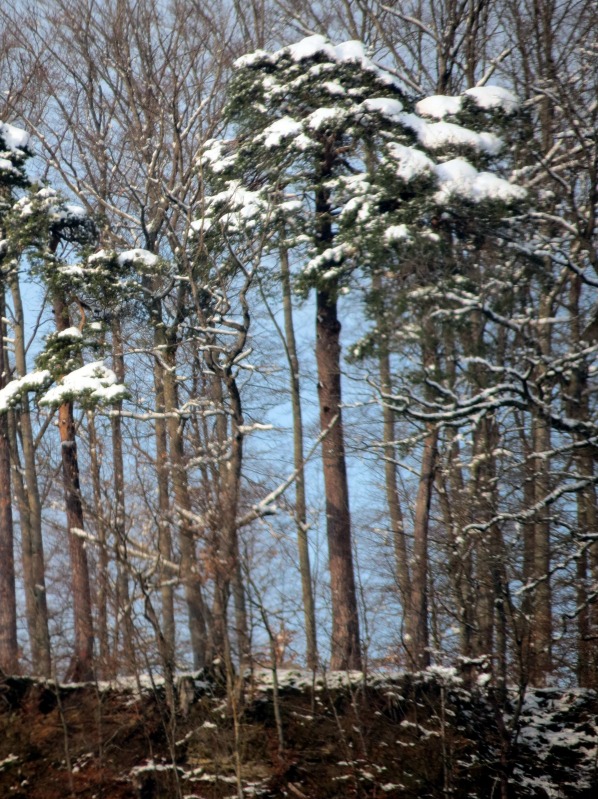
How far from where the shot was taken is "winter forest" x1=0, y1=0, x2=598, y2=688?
33.3ft

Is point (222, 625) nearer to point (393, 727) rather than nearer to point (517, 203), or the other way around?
point (393, 727)

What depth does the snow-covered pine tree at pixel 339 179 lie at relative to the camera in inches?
473

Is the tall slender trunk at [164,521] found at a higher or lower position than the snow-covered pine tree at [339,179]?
lower

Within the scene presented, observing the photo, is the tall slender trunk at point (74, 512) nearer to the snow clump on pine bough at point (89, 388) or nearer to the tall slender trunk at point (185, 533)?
the snow clump on pine bough at point (89, 388)

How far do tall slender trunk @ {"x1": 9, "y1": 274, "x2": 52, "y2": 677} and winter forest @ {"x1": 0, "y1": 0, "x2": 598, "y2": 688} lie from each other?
0.39ft

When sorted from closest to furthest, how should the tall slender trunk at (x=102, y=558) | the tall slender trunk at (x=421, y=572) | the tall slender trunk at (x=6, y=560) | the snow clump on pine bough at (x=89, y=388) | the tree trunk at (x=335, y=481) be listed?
the tall slender trunk at (x=102, y=558) < the tall slender trunk at (x=421, y=572) < the snow clump on pine bough at (x=89, y=388) < the tree trunk at (x=335, y=481) < the tall slender trunk at (x=6, y=560)

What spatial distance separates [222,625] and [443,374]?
15.9 ft

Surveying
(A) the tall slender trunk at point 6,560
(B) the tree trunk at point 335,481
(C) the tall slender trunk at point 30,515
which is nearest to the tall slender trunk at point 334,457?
(B) the tree trunk at point 335,481

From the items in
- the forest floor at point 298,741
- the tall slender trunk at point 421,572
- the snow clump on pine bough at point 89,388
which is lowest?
the forest floor at point 298,741

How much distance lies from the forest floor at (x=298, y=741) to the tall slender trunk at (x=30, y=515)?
123 inches

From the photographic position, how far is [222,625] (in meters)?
8.30

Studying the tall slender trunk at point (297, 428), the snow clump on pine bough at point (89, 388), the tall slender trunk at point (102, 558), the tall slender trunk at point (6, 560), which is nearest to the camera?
the tall slender trunk at point (102, 558)

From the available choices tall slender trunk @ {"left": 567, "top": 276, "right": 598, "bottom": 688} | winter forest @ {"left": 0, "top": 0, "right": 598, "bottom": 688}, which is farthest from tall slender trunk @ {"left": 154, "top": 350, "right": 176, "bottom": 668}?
tall slender trunk @ {"left": 567, "top": 276, "right": 598, "bottom": 688}

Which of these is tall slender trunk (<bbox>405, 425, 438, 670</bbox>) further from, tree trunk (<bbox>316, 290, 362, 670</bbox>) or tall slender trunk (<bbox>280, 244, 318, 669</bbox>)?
tall slender trunk (<bbox>280, 244, 318, 669</bbox>)
